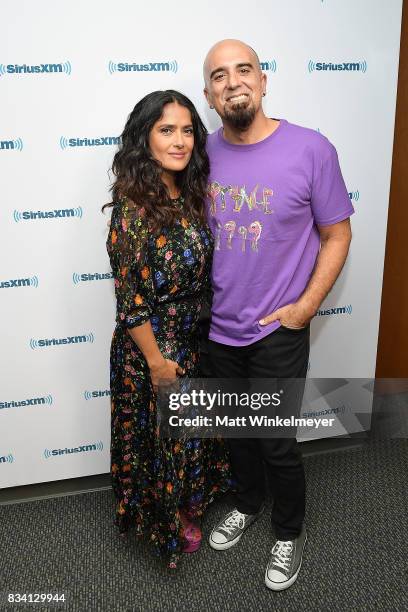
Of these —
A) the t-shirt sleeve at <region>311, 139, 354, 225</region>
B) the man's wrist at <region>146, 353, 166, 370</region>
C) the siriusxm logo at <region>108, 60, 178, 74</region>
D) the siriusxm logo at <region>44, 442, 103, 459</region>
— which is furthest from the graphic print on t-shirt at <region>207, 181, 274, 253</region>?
the siriusxm logo at <region>44, 442, 103, 459</region>

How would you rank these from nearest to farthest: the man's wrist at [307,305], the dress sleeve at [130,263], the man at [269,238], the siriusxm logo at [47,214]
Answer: the dress sleeve at [130,263] → the man at [269,238] → the man's wrist at [307,305] → the siriusxm logo at [47,214]

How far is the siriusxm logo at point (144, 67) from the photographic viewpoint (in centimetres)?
194

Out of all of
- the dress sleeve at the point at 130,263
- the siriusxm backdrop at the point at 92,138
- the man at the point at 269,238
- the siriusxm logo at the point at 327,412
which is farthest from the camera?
the siriusxm logo at the point at 327,412

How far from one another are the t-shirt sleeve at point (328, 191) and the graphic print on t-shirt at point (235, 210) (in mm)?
153

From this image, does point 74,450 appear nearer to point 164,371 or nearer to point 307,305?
point 164,371

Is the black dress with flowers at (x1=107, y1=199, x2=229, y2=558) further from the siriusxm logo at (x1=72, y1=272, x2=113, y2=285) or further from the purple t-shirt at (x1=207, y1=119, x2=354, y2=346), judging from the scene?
the siriusxm logo at (x1=72, y1=272, x2=113, y2=285)

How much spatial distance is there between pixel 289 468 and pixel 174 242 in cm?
88

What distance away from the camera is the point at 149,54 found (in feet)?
6.39

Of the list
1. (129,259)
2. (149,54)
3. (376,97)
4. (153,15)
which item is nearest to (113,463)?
(129,259)

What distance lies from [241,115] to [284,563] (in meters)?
1.51

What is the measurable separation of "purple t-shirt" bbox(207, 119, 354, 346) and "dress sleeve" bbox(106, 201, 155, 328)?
11.3 inches

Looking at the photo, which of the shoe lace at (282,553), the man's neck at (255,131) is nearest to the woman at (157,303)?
the man's neck at (255,131)

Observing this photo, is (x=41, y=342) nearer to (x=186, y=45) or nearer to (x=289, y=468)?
(x=289, y=468)

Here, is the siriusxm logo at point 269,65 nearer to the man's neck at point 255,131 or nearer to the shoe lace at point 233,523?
the man's neck at point 255,131
